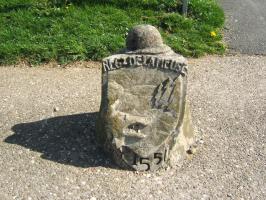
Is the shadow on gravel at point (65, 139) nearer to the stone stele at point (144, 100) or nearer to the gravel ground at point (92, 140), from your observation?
the gravel ground at point (92, 140)

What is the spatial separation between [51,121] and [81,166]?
1.11 m

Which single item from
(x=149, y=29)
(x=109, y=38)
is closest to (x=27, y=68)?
(x=109, y=38)

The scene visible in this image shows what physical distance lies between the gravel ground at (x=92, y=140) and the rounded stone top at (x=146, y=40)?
4.61ft

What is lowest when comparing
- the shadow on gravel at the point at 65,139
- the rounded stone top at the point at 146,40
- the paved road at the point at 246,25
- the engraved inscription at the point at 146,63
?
the shadow on gravel at the point at 65,139

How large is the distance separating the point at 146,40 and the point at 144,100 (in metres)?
0.66

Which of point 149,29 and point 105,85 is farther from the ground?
point 149,29

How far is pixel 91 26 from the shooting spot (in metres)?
9.31

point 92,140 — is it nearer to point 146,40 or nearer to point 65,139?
point 65,139

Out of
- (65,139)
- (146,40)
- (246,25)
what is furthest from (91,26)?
(146,40)

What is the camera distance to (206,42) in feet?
30.0

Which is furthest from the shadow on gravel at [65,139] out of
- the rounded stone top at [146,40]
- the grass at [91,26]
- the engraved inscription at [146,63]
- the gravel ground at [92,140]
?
the grass at [91,26]

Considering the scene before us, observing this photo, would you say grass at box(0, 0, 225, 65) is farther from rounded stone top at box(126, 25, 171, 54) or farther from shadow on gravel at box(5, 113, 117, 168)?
rounded stone top at box(126, 25, 171, 54)

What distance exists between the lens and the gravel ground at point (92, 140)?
5.64 metres

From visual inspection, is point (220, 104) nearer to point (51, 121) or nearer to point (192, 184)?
point (192, 184)
